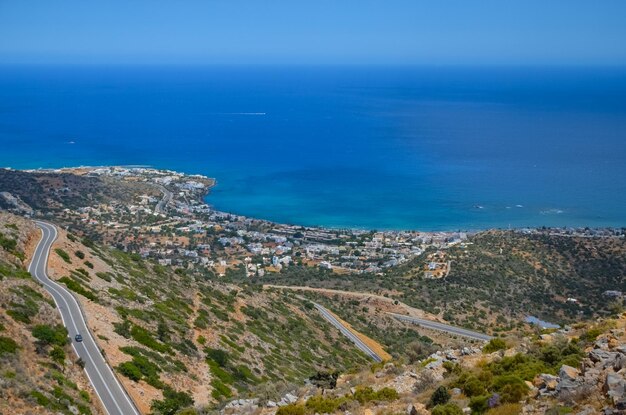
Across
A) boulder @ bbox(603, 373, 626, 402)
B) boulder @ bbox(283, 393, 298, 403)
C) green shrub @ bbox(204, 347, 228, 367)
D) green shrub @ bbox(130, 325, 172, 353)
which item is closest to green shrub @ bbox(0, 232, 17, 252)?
green shrub @ bbox(130, 325, 172, 353)

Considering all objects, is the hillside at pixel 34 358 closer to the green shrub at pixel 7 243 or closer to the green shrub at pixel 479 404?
the green shrub at pixel 7 243

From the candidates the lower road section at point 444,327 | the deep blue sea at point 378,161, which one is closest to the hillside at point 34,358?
the lower road section at point 444,327

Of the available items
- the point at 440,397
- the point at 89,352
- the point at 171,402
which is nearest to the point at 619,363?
the point at 440,397

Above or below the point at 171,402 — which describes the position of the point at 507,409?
above

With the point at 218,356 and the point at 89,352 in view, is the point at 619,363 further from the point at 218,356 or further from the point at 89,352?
the point at 218,356

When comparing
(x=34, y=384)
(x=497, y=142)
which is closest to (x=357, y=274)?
(x=34, y=384)
